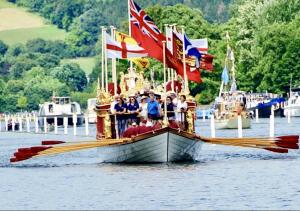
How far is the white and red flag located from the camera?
228 feet

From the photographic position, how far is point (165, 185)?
56.1m

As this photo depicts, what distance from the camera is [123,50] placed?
2741 inches

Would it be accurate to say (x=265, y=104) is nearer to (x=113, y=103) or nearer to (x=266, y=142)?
(x=266, y=142)

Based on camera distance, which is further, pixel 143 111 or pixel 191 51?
pixel 191 51

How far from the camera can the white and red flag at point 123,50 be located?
69438mm

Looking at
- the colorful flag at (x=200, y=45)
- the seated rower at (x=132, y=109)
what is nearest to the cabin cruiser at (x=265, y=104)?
the colorful flag at (x=200, y=45)

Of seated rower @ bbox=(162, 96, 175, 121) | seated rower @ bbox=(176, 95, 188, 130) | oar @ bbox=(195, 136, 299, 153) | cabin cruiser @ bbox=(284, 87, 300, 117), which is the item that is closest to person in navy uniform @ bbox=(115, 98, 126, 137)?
seated rower @ bbox=(162, 96, 175, 121)

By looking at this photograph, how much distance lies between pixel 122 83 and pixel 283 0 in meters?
95.4

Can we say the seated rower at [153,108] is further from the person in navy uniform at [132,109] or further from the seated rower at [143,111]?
the person in navy uniform at [132,109]

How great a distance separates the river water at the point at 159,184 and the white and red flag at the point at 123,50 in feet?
16.9

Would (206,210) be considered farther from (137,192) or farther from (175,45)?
(175,45)

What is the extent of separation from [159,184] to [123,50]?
1425 centimetres

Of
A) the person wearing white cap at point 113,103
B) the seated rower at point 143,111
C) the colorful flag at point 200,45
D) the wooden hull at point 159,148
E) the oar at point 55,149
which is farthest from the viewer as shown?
the colorful flag at point 200,45

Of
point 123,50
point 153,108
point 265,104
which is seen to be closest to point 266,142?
point 153,108
